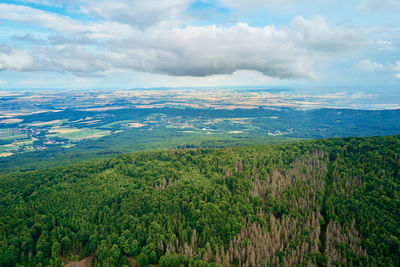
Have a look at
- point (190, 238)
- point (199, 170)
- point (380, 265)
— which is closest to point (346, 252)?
point (380, 265)

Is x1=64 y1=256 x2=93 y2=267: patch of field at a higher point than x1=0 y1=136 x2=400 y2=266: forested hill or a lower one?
lower

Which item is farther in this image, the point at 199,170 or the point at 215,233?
the point at 199,170

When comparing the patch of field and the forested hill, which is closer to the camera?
the forested hill

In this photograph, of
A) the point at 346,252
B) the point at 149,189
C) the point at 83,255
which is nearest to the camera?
the point at 346,252

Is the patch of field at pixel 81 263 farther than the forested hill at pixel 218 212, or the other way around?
the patch of field at pixel 81 263

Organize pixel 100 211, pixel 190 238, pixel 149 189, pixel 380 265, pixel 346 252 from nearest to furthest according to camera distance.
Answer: pixel 380 265 < pixel 346 252 < pixel 190 238 < pixel 100 211 < pixel 149 189

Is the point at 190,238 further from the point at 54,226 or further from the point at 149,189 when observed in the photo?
the point at 54,226

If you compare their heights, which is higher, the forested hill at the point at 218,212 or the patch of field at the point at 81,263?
the forested hill at the point at 218,212

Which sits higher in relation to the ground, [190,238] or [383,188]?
[383,188]
